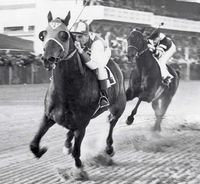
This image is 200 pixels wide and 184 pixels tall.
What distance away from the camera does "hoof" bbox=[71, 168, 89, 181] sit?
572cm

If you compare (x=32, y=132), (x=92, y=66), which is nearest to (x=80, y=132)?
(x=92, y=66)

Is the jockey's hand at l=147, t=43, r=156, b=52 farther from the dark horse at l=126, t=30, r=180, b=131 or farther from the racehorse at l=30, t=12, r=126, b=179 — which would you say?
the racehorse at l=30, t=12, r=126, b=179

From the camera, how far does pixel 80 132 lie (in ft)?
19.5

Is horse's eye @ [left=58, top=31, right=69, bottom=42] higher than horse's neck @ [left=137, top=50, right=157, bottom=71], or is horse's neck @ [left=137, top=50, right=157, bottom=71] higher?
horse's eye @ [left=58, top=31, right=69, bottom=42]

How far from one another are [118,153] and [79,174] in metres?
2.02

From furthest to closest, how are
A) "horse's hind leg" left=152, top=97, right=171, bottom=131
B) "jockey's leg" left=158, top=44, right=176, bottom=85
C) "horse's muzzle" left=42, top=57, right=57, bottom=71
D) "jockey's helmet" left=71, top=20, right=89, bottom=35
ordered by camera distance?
"jockey's leg" left=158, top=44, right=176, bottom=85 < "horse's hind leg" left=152, top=97, right=171, bottom=131 < "jockey's helmet" left=71, top=20, right=89, bottom=35 < "horse's muzzle" left=42, top=57, right=57, bottom=71

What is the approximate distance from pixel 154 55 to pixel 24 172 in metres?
5.73

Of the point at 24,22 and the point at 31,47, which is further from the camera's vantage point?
the point at 24,22

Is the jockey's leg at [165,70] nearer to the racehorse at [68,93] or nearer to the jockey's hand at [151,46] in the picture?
the jockey's hand at [151,46]

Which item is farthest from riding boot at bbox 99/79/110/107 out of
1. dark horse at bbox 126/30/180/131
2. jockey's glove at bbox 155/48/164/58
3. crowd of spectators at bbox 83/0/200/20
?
crowd of spectators at bbox 83/0/200/20

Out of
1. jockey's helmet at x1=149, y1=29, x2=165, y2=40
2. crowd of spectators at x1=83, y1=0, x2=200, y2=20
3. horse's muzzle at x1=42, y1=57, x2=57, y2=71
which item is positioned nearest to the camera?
horse's muzzle at x1=42, y1=57, x2=57, y2=71

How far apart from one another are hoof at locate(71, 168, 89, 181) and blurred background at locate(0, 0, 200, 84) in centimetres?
1820

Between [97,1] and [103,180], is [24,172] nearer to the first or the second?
[103,180]

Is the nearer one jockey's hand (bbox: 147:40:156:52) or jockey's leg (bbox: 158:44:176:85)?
jockey's hand (bbox: 147:40:156:52)
